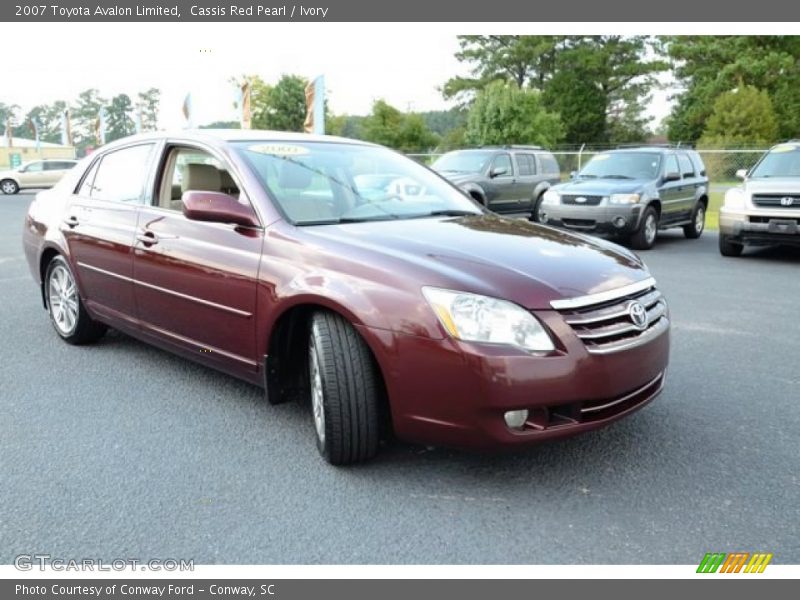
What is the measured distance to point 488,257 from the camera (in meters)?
3.17

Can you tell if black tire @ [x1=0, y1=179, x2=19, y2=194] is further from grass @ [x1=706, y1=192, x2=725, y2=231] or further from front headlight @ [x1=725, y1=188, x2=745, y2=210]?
front headlight @ [x1=725, y1=188, x2=745, y2=210]

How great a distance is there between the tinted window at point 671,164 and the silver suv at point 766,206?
1.81 m

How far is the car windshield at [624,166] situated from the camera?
12148mm

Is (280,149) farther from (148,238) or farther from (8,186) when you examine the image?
(8,186)

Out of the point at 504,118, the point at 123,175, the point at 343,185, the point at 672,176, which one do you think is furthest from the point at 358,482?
the point at 504,118

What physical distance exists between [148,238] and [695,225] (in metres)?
11.5

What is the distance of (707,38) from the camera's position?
154ft

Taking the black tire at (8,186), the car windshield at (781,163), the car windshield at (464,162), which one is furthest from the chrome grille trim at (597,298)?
the black tire at (8,186)

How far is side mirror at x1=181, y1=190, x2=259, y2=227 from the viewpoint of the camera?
348cm

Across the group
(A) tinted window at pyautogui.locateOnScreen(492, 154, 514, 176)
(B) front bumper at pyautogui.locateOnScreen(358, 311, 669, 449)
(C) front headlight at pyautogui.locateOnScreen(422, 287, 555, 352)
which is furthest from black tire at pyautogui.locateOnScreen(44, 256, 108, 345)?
(A) tinted window at pyautogui.locateOnScreen(492, 154, 514, 176)

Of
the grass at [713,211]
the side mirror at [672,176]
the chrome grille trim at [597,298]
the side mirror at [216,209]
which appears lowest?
the grass at [713,211]

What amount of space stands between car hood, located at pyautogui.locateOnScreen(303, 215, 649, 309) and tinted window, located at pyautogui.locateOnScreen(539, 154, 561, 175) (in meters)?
12.5

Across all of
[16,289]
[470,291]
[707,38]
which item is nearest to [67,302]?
[16,289]

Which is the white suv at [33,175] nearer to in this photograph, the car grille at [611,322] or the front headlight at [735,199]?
the front headlight at [735,199]
